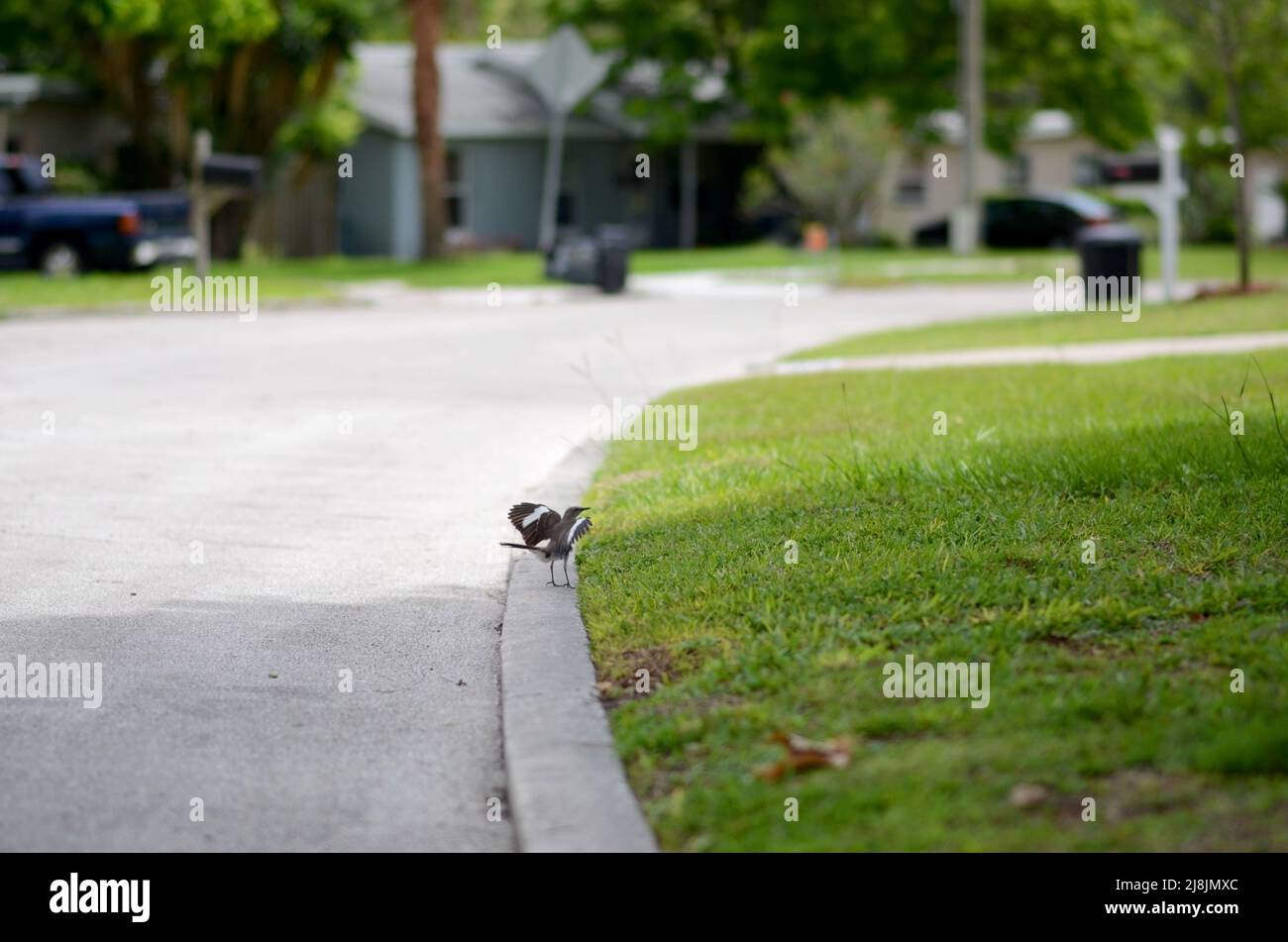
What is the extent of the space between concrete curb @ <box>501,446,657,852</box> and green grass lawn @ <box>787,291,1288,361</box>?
34.4ft

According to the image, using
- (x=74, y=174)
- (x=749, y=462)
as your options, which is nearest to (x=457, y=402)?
Answer: (x=749, y=462)

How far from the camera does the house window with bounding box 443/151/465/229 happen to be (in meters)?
42.1

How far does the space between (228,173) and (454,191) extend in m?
16.0

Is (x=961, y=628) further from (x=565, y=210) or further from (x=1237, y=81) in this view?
(x=565, y=210)

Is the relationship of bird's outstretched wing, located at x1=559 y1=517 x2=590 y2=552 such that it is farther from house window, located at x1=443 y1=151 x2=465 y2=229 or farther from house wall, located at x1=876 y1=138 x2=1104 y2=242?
house wall, located at x1=876 y1=138 x2=1104 y2=242

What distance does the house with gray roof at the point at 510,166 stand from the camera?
40594 millimetres

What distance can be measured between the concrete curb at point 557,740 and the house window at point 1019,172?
45061 millimetres

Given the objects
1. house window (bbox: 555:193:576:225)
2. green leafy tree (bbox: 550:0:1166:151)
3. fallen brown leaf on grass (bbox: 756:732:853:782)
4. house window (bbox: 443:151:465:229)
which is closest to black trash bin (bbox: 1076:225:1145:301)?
fallen brown leaf on grass (bbox: 756:732:853:782)

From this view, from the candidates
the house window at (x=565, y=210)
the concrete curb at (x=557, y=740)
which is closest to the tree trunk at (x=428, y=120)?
the house window at (x=565, y=210)

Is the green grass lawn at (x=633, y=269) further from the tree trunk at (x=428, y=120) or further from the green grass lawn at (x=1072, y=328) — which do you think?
the green grass lawn at (x=1072, y=328)

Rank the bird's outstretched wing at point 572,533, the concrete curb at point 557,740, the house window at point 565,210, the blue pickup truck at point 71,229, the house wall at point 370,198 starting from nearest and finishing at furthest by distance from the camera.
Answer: the concrete curb at point 557,740 < the bird's outstretched wing at point 572,533 < the blue pickup truck at point 71,229 < the house wall at point 370,198 < the house window at point 565,210

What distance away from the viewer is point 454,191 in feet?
139
